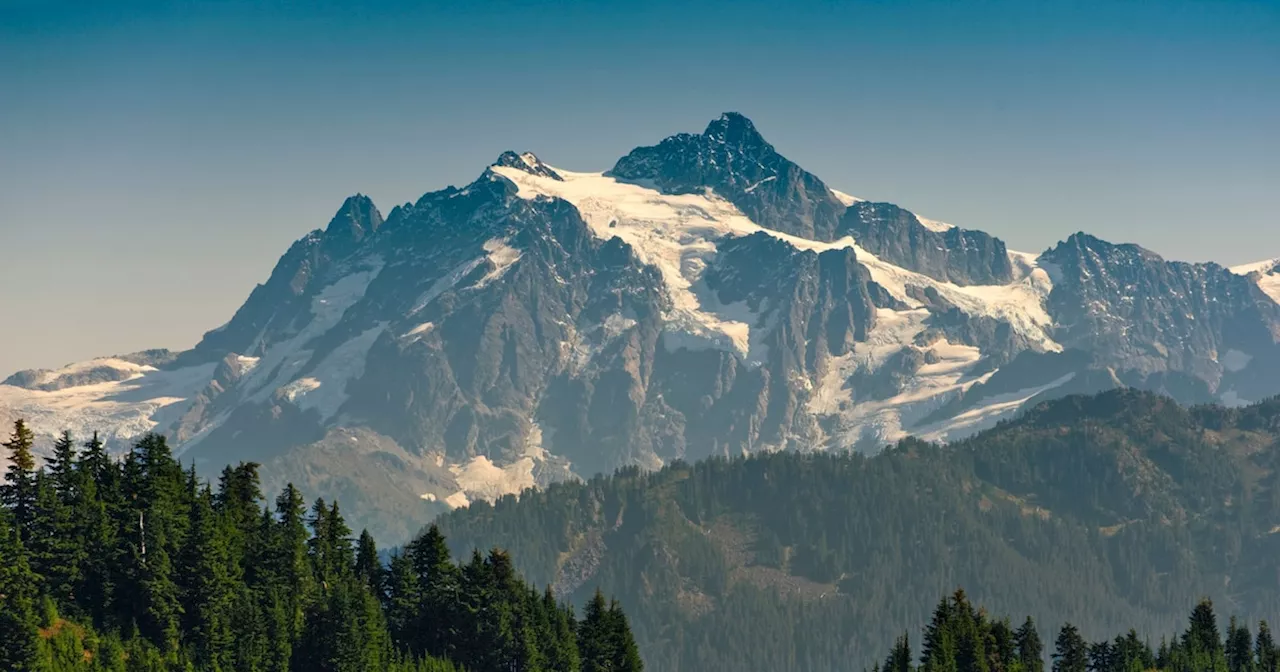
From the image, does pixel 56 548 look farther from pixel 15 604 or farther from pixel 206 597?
pixel 206 597

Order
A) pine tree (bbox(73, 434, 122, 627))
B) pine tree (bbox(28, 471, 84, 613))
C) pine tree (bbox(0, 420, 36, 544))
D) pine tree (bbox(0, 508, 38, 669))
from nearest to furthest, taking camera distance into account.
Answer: pine tree (bbox(0, 508, 38, 669)) → pine tree (bbox(28, 471, 84, 613)) → pine tree (bbox(73, 434, 122, 627)) → pine tree (bbox(0, 420, 36, 544))

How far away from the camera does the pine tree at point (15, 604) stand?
17000 cm

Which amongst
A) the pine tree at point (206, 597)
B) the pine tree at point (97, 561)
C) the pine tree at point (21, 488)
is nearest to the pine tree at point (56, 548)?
the pine tree at point (97, 561)

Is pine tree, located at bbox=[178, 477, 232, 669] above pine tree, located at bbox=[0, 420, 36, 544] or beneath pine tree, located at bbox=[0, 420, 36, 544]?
beneath

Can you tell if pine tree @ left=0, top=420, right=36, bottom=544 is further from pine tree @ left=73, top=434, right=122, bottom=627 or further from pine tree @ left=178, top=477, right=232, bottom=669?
pine tree @ left=178, top=477, right=232, bottom=669

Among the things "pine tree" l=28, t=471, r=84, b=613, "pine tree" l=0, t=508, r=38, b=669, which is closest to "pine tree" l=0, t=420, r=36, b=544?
"pine tree" l=28, t=471, r=84, b=613

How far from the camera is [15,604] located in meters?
176

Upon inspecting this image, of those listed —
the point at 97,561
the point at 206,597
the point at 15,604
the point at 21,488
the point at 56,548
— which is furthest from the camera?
the point at 21,488

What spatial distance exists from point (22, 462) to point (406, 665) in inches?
1675

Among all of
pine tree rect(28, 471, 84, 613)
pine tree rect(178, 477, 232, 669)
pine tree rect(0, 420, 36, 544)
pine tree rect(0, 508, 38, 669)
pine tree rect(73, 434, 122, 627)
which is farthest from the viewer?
pine tree rect(0, 420, 36, 544)

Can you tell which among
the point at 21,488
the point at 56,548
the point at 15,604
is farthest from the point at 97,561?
the point at 15,604

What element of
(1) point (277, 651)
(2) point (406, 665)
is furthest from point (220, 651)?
(2) point (406, 665)

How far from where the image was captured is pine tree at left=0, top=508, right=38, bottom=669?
170000 mm

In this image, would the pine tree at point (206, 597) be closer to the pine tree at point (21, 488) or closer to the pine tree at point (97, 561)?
the pine tree at point (97, 561)
